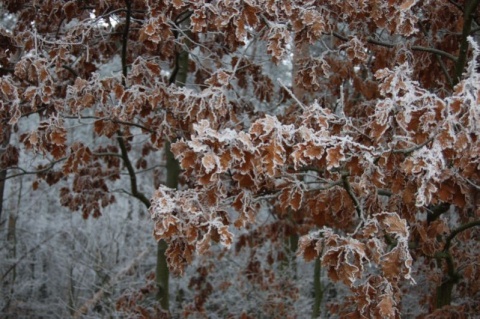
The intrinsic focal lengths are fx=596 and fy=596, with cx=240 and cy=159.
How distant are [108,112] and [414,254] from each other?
2564 mm

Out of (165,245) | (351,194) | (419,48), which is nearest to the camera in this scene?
(351,194)

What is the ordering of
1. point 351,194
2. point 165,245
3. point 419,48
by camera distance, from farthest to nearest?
point 165,245 < point 419,48 < point 351,194

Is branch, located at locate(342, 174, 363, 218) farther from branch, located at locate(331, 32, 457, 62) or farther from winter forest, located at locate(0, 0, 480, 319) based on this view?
branch, located at locate(331, 32, 457, 62)

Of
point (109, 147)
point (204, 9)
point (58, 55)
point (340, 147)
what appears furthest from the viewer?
point (109, 147)

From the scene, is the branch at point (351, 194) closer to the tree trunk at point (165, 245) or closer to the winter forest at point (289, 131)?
the winter forest at point (289, 131)

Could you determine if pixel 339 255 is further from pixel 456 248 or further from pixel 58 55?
pixel 456 248

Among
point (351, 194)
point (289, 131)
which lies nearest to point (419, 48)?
point (351, 194)

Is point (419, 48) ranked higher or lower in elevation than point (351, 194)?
higher

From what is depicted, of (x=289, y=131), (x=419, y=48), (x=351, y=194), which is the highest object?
(x=419, y=48)

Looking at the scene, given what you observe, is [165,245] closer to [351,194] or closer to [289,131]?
[351,194]

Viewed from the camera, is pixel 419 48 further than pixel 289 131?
Yes

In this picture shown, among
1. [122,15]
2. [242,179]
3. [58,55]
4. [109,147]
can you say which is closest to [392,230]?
[242,179]

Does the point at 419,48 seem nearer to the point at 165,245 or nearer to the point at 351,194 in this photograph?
the point at 351,194

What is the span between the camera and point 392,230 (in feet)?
9.04
